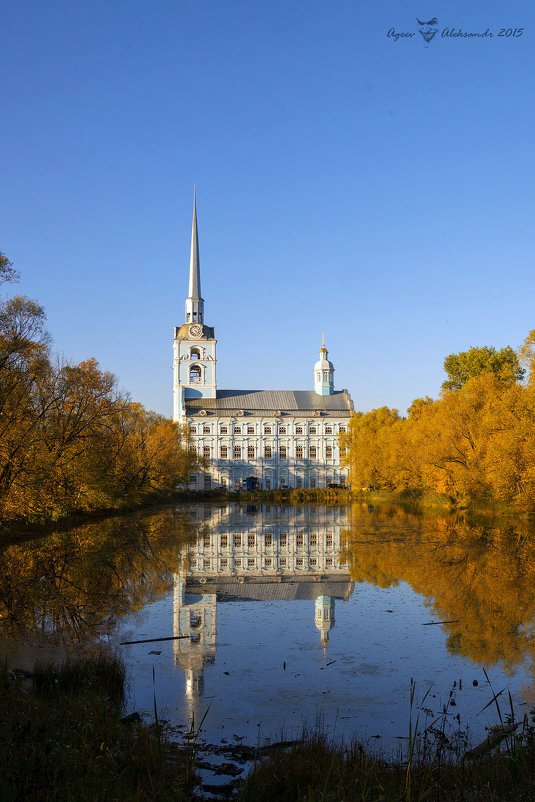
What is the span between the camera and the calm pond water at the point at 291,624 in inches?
366

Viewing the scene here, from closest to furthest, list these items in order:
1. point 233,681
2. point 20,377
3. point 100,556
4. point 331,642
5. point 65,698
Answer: point 65,698 < point 233,681 < point 331,642 < point 100,556 < point 20,377

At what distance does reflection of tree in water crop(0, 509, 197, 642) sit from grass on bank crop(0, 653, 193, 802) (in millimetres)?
3239

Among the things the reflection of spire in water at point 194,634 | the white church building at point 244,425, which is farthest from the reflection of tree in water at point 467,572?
the white church building at point 244,425

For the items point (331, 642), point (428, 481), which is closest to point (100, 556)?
point (331, 642)

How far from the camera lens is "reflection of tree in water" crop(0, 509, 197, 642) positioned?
1402cm

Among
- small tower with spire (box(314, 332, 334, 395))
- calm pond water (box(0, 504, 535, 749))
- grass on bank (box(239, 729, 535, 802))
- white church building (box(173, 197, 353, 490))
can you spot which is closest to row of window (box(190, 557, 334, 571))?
calm pond water (box(0, 504, 535, 749))

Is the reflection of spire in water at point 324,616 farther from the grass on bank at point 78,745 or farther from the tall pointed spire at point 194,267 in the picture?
the tall pointed spire at point 194,267

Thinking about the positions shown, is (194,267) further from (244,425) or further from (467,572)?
(467,572)

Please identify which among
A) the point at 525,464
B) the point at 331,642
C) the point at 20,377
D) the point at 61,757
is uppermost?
the point at 20,377

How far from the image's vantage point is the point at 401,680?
34.6 ft

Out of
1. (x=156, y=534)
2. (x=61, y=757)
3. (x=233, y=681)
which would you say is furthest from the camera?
(x=156, y=534)

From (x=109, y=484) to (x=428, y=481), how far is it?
2248 cm

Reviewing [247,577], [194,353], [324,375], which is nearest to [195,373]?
[194,353]

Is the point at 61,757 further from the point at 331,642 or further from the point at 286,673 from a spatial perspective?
the point at 331,642
